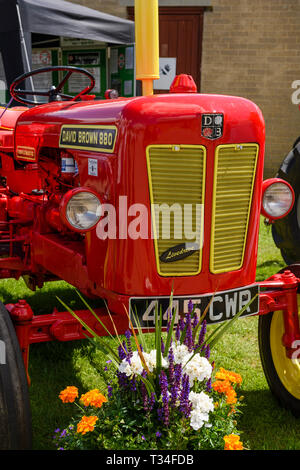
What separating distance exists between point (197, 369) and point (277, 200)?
0.92 m

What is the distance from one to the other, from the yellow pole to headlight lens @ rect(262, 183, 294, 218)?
739 millimetres

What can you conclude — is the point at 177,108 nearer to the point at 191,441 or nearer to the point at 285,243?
the point at 191,441

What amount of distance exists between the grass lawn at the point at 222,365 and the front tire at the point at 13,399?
1.55 ft

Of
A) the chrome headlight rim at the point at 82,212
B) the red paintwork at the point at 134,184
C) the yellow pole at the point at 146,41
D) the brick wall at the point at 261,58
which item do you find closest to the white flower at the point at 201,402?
the red paintwork at the point at 134,184

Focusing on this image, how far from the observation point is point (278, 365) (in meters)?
2.52

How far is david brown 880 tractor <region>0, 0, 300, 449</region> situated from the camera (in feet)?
6.32

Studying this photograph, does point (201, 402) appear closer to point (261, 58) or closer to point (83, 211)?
point (83, 211)

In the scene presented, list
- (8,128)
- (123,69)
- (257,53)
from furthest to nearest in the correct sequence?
(257,53) < (123,69) < (8,128)

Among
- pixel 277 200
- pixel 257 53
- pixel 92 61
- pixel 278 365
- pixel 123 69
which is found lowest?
pixel 278 365

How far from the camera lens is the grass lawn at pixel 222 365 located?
232 cm

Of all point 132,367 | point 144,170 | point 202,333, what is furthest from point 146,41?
point 132,367

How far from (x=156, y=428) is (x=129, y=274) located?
59cm

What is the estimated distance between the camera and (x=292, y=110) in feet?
30.0
